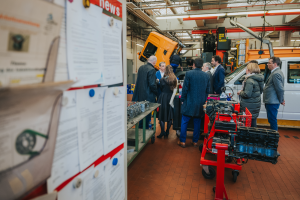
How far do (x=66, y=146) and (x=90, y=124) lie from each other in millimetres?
155

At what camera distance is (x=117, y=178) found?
1147mm

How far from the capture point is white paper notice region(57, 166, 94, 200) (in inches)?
29.6

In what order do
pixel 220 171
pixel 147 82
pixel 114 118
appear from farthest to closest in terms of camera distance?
1. pixel 147 82
2. pixel 220 171
3. pixel 114 118

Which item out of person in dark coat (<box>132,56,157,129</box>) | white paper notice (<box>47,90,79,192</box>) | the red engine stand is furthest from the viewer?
person in dark coat (<box>132,56,157,129</box>)

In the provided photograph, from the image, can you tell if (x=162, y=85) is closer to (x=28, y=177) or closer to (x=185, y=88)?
(x=185, y=88)

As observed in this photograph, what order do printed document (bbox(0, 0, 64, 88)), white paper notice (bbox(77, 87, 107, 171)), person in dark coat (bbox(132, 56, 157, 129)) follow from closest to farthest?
printed document (bbox(0, 0, 64, 88))
white paper notice (bbox(77, 87, 107, 171))
person in dark coat (bbox(132, 56, 157, 129))

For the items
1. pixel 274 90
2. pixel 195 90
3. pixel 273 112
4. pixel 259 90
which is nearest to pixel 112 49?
pixel 195 90

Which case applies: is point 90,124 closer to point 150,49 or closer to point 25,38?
point 25,38

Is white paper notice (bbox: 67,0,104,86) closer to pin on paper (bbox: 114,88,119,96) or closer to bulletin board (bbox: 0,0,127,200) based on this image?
bulletin board (bbox: 0,0,127,200)

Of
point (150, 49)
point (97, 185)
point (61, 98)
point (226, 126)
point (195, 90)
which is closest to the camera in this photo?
point (61, 98)

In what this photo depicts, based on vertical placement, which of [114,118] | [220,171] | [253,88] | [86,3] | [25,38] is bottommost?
[220,171]

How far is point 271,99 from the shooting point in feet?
12.0

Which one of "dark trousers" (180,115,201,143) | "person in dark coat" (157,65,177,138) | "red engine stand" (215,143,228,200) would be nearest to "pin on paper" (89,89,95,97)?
"red engine stand" (215,143,228,200)

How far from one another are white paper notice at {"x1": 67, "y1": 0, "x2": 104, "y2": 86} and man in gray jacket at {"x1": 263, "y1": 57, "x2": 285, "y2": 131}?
3760 mm
